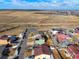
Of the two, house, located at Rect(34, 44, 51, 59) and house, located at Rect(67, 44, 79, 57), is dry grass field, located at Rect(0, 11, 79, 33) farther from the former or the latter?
house, located at Rect(34, 44, 51, 59)

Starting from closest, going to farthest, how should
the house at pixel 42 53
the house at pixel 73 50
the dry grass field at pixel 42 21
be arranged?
the house at pixel 42 53 < the house at pixel 73 50 < the dry grass field at pixel 42 21

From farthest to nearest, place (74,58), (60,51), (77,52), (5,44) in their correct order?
(5,44) → (60,51) → (77,52) → (74,58)

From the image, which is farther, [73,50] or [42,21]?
[42,21]

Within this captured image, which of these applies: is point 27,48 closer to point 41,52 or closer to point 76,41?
point 41,52

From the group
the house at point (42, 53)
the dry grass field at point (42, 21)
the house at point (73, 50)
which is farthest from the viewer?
the dry grass field at point (42, 21)

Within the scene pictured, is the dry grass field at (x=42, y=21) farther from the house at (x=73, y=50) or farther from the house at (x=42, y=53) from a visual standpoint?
the house at (x=42, y=53)

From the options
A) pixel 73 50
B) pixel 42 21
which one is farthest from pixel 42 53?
pixel 42 21

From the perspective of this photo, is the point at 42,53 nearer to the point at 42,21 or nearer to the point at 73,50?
the point at 73,50

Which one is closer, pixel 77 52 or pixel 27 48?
pixel 77 52

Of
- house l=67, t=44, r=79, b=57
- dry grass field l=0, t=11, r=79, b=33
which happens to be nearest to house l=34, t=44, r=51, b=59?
house l=67, t=44, r=79, b=57

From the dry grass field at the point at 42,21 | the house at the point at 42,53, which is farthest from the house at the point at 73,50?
the dry grass field at the point at 42,21

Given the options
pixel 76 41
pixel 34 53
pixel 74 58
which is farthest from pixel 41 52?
pixel 76 41
